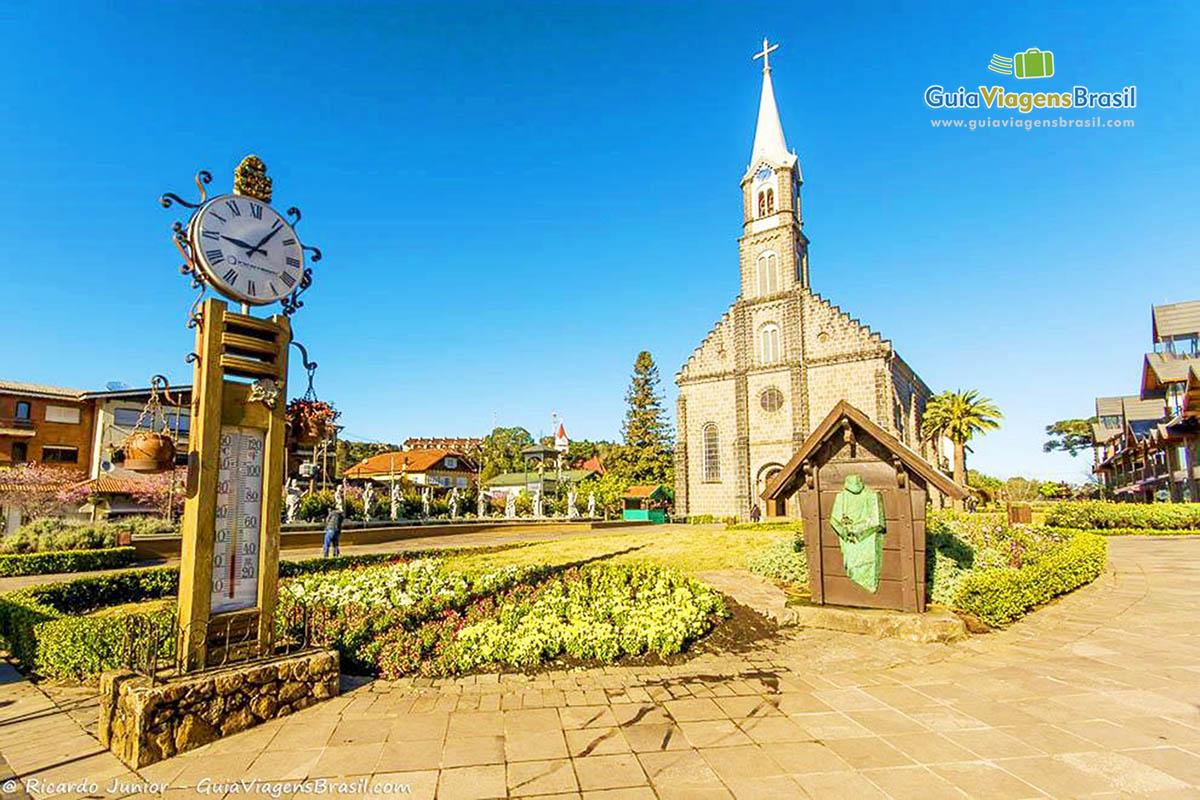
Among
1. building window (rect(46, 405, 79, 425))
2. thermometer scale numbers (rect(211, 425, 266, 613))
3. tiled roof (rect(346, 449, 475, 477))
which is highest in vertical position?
building window (rect(46, 405, 79, 425))

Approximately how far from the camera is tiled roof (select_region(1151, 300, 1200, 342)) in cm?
4491

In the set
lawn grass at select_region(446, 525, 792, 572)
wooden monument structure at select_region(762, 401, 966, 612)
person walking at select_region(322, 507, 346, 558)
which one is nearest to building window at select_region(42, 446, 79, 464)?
person walking at select_region(322, 507, 346, 558)

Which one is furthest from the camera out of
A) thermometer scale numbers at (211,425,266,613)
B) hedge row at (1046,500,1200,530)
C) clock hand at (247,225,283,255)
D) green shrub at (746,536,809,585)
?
hedge row at (1046,500,1200,530)

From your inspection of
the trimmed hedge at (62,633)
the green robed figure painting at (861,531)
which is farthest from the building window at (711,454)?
the trimmed hedge at (62,633)

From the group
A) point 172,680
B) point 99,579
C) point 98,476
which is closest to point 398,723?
point 172,680

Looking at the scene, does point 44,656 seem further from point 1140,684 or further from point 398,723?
point 1140,684

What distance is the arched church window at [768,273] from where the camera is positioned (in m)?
39.1

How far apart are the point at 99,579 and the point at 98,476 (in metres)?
29.4

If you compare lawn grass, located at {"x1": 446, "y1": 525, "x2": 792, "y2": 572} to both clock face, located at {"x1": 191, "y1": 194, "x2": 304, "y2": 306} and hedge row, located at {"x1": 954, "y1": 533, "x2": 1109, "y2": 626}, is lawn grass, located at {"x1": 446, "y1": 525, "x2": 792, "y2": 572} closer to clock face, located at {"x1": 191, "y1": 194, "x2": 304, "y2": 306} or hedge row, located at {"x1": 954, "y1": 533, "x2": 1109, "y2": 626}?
hedge row, located at {"x1": 954, "y1": 533, "x2": 1109, "y2": 626}

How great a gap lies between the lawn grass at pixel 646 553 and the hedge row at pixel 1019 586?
19.4 ft

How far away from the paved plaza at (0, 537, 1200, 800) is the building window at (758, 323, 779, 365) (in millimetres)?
31555

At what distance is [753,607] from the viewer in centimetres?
949

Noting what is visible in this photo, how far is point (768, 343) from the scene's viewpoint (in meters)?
38.6

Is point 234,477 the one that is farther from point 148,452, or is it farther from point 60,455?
point 60,455
